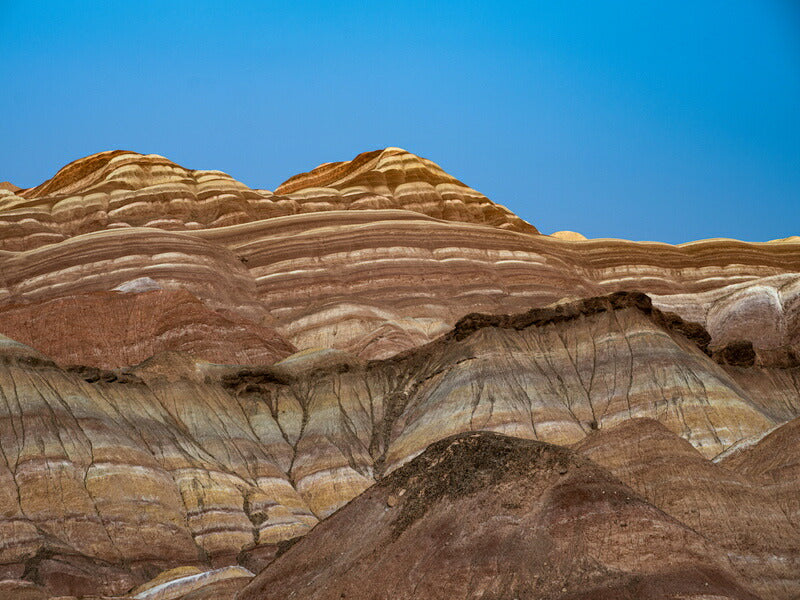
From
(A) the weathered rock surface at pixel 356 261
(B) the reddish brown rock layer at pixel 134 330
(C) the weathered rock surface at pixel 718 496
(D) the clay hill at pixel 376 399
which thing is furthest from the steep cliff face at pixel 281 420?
(C) the weathered rock surface at pixel 718 496

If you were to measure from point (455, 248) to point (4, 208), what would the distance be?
2162 inches

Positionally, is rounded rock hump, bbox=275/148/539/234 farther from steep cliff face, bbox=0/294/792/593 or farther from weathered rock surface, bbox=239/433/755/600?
weathered rock surface, bbox=239/433/755/600

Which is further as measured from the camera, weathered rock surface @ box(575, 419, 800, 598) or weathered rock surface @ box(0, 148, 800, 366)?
weathered rock surface @ box(0, 148, 800, 366)

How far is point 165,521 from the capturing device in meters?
64.4

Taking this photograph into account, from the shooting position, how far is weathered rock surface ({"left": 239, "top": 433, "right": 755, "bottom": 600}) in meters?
35.4

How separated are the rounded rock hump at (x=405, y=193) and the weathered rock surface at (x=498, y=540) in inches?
3782

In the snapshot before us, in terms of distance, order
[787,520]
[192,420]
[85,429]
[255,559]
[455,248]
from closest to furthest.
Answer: [787,520] < [255,559] < [85,429] < [192,420] < [455,248]

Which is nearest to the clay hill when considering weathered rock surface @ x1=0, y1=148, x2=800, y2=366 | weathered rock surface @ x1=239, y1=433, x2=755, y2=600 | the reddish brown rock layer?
weathered rock surface @ x1=239, y1=433, x2=755, y2=600

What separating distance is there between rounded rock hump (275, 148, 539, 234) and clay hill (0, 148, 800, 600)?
0.46m

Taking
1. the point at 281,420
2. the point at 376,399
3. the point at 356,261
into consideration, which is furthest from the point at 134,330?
the point at 356,261

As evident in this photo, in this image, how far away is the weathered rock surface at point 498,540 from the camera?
35438 millimetres

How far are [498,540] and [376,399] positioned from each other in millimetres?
44953

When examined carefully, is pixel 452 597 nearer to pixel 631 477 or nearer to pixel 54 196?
pixel 631 477

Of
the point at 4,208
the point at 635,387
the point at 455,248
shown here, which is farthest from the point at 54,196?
the point at 635,387
